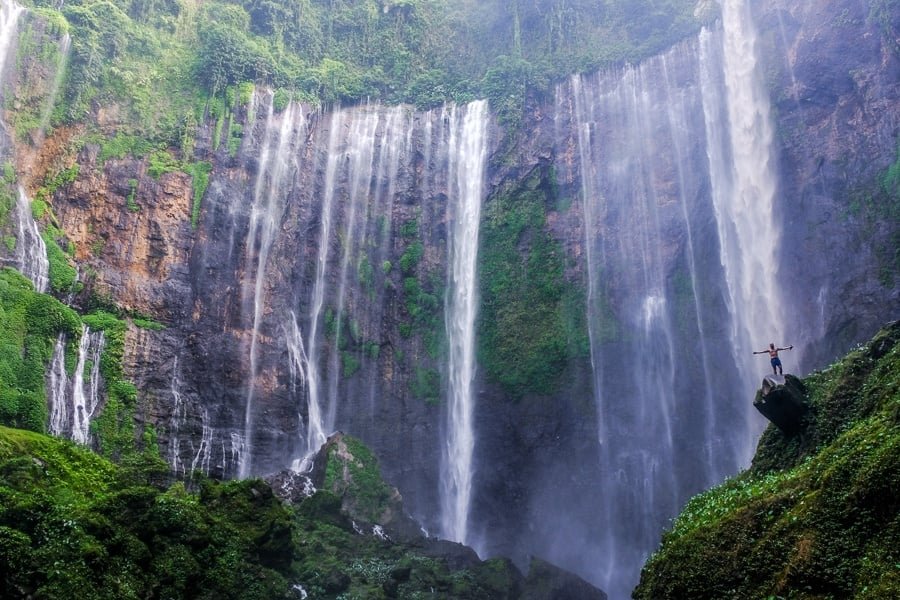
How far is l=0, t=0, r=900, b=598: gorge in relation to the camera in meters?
23.5

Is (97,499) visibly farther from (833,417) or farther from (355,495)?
(833,417)

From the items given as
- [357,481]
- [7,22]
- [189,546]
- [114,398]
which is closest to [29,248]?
[114,398]

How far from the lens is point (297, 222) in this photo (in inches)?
1156

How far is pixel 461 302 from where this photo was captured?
29.3m

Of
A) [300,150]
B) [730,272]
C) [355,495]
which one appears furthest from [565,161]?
[355,495]

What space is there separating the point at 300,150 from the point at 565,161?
11.4 metres

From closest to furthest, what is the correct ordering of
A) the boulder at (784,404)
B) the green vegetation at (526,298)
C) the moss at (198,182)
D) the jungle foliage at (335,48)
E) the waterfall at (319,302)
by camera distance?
the boulder at (784,404), the waterfall at (319,302), the moss at (198,182), the green vegetation at (526,298), the jungle foliage at (335,48)

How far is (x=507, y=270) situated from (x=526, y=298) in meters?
1.47

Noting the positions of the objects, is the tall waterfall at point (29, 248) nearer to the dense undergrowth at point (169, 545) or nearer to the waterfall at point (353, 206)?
the dense undergrowth at point (169, 545)

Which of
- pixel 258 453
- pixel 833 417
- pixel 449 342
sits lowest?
pixel 833 417

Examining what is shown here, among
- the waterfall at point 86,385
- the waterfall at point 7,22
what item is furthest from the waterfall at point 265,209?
the waterfall at point 7,22

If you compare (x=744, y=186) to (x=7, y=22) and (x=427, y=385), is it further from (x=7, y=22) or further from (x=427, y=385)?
(x=7, y=22)

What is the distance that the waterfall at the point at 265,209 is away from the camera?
26.2 m

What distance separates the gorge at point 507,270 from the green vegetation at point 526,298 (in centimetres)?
9
